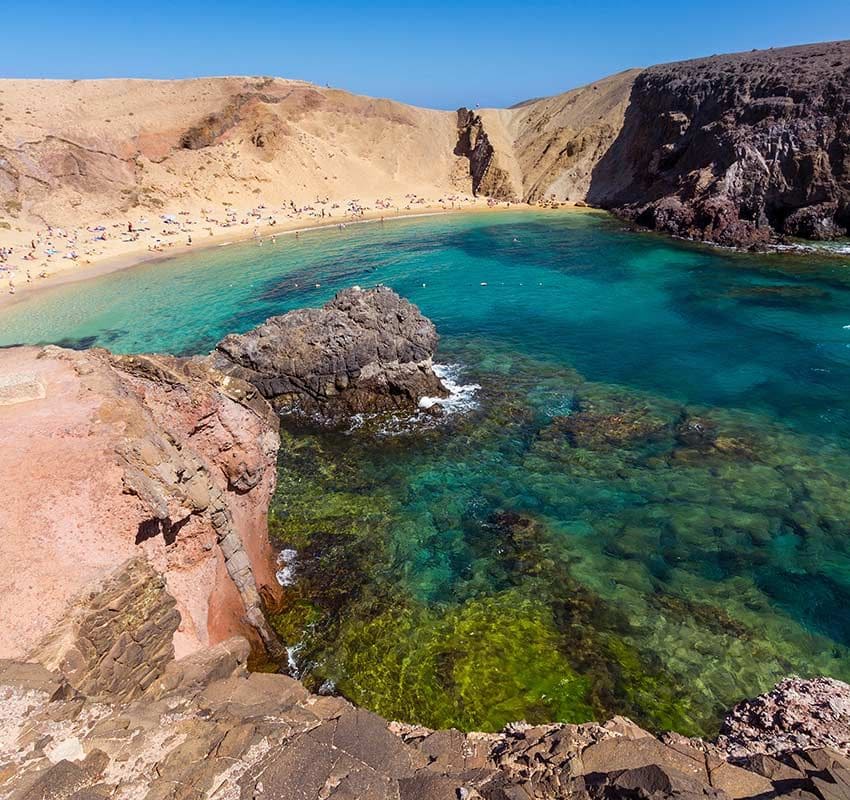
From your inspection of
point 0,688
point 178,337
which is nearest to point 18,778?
point 0,688

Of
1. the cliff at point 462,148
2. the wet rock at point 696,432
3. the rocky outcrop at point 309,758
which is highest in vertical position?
the cliff at point 462,148

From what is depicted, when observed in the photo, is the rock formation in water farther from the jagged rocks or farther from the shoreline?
the shoreline

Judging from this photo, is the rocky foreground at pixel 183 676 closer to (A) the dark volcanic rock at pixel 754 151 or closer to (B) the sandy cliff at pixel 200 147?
(A) the dark volcanic rock at pixel 754 151

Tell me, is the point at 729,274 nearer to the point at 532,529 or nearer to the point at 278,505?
the point at 532,529

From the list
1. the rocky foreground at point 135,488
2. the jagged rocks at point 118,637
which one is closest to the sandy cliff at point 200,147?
the rocky foreground at point 135,488

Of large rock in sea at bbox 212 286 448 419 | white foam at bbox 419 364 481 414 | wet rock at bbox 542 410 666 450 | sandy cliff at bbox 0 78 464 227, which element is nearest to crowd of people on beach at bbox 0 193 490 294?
sandy cliff at bbox 0 78 464 227

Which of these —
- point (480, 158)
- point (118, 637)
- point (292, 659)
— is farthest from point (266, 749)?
point (480, 158)
